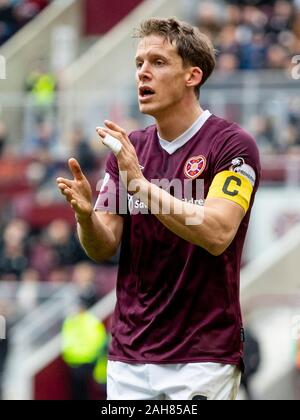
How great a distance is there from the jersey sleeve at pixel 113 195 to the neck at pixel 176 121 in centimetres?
33

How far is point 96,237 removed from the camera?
6035mm

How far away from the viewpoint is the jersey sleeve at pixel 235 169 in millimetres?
5832

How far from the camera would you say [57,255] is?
15680 mm

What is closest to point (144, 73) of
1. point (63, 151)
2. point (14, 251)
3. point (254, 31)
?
point (14, 251)

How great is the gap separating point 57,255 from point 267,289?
2.84m

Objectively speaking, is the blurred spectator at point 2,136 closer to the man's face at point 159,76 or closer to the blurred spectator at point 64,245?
the blurred spectator at point 64,245

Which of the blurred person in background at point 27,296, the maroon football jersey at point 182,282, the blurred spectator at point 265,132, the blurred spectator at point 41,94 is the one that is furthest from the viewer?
the blurred spectator at point 41,94

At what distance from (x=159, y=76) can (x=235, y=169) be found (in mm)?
602

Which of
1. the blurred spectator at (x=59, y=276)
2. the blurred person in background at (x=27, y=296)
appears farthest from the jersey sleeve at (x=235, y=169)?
the blurred spectator at (x=59, y=276)

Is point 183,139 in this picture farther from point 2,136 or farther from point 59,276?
point 2,136

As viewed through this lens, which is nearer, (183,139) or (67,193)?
(67,193)

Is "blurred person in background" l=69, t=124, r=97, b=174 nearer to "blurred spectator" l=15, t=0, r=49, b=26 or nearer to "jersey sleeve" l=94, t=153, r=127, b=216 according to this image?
"blurred spectator" l=15, t=0, r=49, b=26
